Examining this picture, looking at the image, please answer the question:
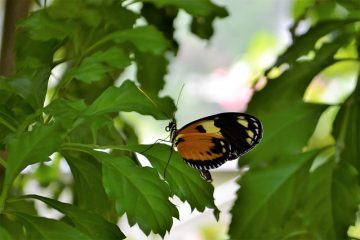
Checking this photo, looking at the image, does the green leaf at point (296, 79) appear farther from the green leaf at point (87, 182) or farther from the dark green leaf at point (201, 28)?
the green leaf at point (87, 182)

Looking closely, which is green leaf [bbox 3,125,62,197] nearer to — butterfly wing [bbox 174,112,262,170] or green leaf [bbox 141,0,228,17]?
butterfly wing [bbox 174,112,262,170]

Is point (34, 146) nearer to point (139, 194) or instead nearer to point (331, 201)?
point (139, 194)

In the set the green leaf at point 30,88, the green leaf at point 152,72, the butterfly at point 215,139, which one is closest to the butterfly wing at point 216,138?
the butterfly at point 215,139

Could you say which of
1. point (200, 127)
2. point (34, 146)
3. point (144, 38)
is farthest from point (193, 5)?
point (34, 146)

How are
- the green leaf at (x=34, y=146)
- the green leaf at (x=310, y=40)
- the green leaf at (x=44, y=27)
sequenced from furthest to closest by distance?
1. the green leaf at (x=310, y=40)
2. the green leaf at (x=44, y=27)
3. the green leaf at (x=34, y=146)

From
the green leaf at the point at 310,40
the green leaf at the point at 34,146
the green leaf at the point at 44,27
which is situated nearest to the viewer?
the green leaf at the point at 34,146

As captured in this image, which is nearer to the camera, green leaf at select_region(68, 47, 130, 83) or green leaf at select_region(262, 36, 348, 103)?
green leaf at select_region(68, 47, 130, 83)

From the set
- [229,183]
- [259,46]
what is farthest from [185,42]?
[229,183]

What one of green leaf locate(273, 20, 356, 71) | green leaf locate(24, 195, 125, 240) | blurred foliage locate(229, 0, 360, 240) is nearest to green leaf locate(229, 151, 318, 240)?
blurred foliage locate(229, 0, 360, 240)
